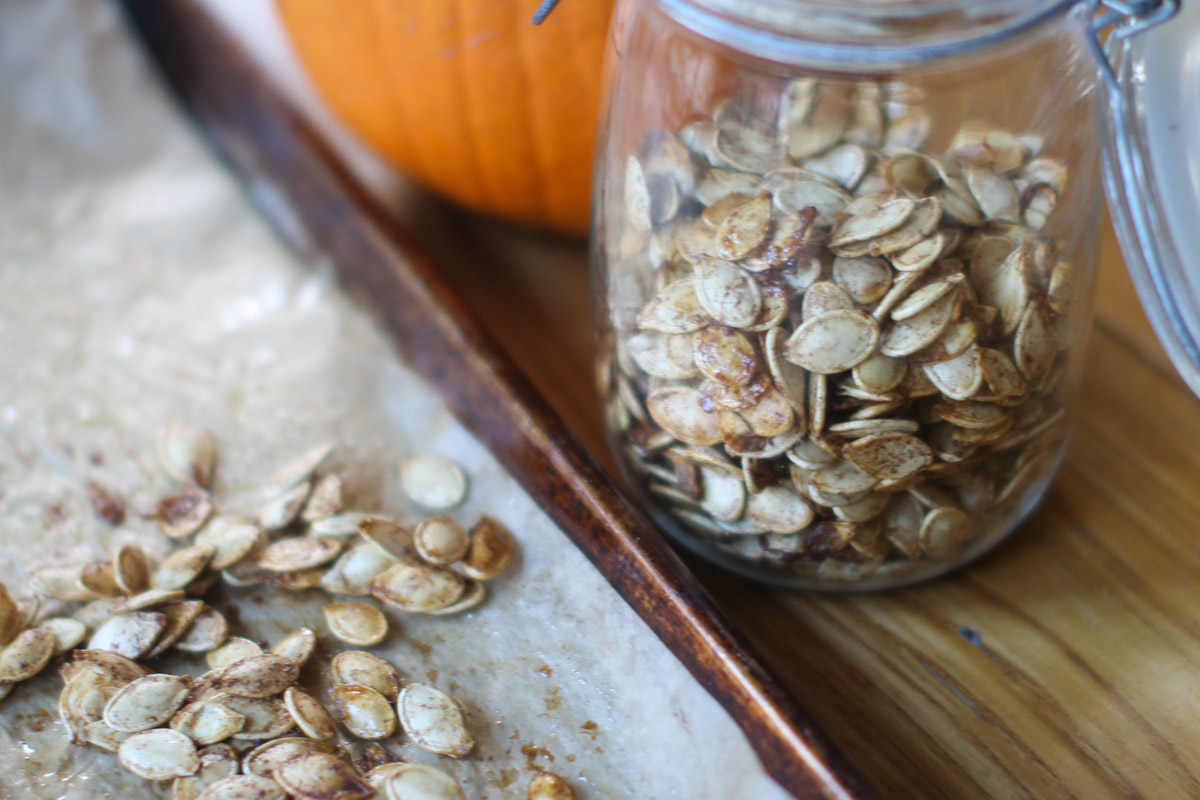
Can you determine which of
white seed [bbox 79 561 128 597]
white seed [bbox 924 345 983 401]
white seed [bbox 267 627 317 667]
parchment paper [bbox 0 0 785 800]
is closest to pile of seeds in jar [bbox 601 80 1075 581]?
white seed [bbox 924 345 983 401]

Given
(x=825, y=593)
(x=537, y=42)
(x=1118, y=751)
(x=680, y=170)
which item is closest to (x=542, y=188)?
(x=537, y=42)

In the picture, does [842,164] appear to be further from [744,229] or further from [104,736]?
[104,736]

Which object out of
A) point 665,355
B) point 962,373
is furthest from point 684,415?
point 962,373

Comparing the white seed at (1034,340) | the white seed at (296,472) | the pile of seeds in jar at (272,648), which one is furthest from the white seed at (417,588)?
the white seed at (1034,340)

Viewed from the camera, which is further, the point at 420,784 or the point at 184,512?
the point at 184,512

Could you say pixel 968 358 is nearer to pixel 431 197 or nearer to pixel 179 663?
pixel 179 663

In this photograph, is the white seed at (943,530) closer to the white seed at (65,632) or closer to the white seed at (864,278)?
the white seed at (864,278)
